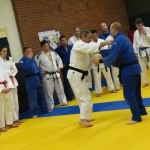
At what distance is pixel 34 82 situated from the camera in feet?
24.9

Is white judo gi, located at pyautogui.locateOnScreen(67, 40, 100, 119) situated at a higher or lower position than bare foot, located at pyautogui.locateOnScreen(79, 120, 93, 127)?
higher

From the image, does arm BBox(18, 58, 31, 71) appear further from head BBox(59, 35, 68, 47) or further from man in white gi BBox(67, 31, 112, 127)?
man in white gi BBox(67, 31, 112, 127)

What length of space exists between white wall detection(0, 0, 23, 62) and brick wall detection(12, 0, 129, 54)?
117mm

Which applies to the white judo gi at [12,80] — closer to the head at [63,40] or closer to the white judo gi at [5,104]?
the white judo gi at [5,104]

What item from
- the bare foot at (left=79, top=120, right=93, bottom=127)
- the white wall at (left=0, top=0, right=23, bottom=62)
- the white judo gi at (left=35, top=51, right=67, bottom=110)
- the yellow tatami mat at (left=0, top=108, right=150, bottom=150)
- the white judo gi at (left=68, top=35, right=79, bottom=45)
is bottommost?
the yellow tatami mat at (left=0, top=108, right=150, bottom=150)

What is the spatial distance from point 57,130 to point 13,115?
1.50 meters

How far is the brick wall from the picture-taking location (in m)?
8.87

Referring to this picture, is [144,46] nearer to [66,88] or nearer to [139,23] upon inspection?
[139,23]

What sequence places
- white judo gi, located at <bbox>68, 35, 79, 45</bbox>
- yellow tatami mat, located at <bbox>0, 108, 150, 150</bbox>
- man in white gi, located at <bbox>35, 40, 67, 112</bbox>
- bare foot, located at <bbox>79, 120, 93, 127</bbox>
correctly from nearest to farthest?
1. yellow tatami mat, located at <bbox>0, 108, 150, 150</bbox>
2. bare foot, located at <bbox>79, 120, 93, 127</bbox>
3. man in white gi, located at <bbox>35, 40, 67, 112</bbox>
4. white judo gi, located at <bbox>68, 35, 79, 45</bbox>

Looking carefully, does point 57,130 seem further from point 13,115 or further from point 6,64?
point 6,64

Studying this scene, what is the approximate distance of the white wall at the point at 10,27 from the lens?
8.41m

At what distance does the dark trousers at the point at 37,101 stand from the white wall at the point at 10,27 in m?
1.21

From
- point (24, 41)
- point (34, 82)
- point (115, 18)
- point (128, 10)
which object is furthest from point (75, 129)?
point (128, 10)

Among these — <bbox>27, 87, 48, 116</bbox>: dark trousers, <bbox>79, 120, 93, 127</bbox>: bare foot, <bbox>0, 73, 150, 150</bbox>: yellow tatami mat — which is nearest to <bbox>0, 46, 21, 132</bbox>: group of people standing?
<bbox>0, 73, 150, 150</bbox>: yellow tatami mat
